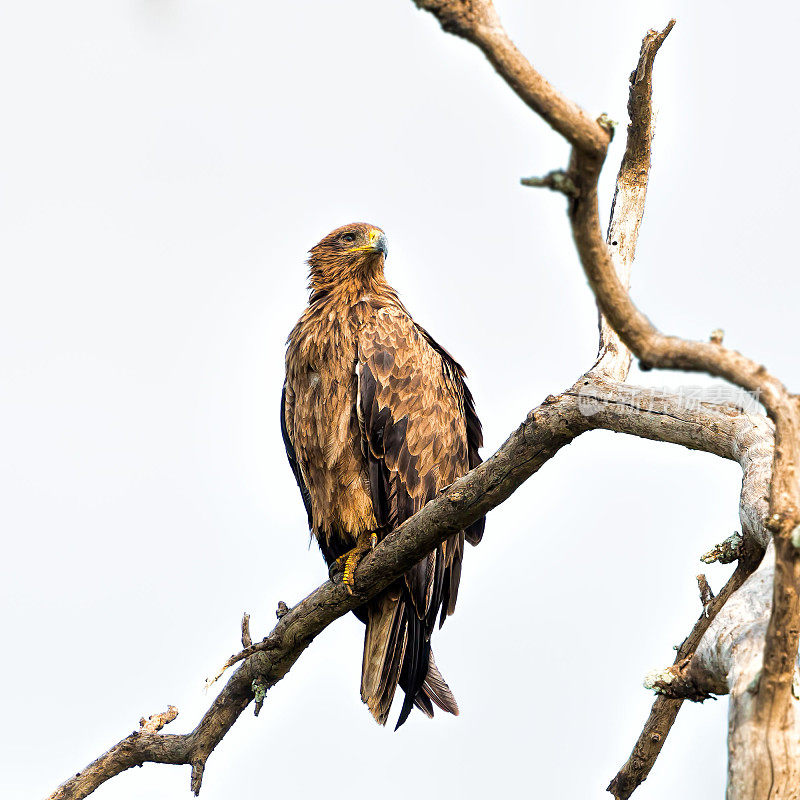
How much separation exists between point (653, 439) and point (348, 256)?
3.18 metres

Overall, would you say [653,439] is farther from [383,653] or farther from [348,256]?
[348,256]

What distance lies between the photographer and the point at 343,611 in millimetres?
5039

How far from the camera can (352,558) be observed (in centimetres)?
535

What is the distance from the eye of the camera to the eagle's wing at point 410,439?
18.3 feet

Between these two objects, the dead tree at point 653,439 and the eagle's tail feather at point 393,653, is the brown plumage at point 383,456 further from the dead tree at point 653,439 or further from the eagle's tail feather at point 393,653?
the dead tree at point 653,439

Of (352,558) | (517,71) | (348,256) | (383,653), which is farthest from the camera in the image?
(348,256)

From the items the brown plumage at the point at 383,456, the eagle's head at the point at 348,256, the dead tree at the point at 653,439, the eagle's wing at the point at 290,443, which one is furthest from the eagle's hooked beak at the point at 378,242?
the dead tree at the point at 653,439

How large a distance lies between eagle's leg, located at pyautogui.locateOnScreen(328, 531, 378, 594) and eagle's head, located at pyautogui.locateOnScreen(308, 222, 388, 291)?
168 centimetres

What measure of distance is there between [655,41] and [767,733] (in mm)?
3288

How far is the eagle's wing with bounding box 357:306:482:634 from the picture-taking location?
5.59m

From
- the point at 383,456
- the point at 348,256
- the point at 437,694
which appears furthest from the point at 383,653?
the point at 348,256

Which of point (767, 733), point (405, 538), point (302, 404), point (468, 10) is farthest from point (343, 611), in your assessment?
point (468, 10)

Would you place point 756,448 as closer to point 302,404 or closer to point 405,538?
point 405,538

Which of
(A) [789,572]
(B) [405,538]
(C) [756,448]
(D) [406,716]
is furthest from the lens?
(D) [406,716]
